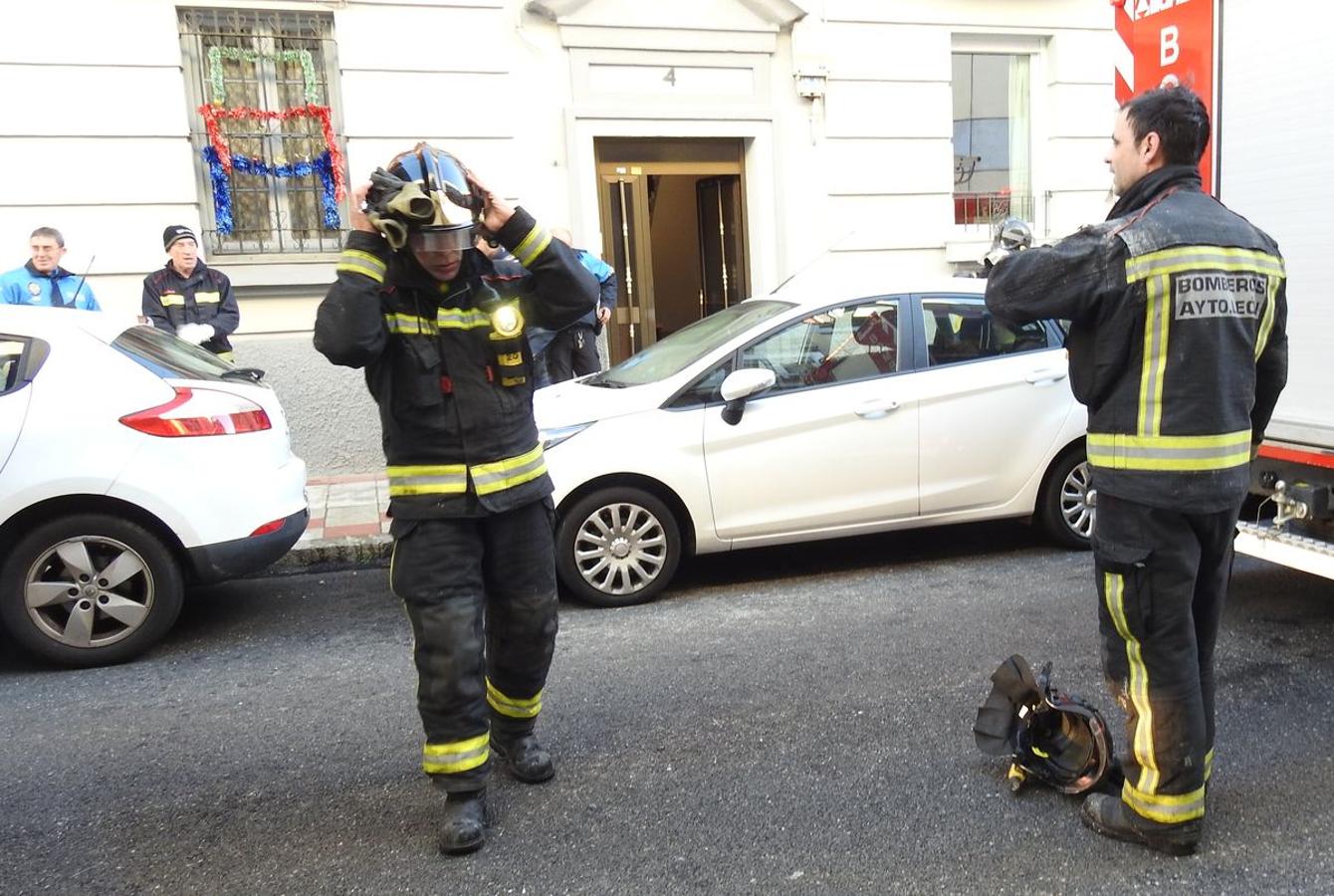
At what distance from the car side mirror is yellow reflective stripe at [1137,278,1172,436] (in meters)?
2.73

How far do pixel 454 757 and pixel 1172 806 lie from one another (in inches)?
73.8

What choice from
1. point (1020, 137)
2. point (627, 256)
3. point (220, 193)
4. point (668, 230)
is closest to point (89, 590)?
point (220, 193)

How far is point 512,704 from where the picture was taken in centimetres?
340

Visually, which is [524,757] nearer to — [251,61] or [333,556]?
[333,556]

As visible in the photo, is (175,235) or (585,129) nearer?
(175,235)

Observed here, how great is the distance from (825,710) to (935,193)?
24.9ft

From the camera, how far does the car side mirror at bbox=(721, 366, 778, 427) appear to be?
5.33 meters

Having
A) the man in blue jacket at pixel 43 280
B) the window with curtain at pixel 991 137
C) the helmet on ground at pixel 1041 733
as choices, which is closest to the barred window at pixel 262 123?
the man in blue jacket at pixel 43 280

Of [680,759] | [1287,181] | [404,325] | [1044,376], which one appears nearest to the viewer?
[404,325]

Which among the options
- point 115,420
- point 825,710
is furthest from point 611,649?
point 115,420

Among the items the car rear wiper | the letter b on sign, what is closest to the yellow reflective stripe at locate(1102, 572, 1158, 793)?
the letter b on sign

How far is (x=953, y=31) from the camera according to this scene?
33.8 feet

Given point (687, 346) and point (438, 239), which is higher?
point (438, 239)

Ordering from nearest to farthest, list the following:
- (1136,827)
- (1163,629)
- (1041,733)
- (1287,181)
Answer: (1163,629) < (1136,827) < (1041,733) < (1287,181)
